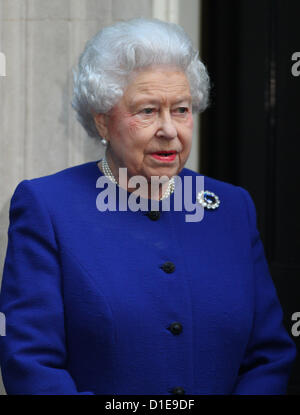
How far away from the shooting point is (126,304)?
83.5 inches

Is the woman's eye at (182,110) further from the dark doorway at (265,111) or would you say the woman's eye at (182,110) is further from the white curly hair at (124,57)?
the dark doorway at (265,111)

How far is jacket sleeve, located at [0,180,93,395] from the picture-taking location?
2.04m

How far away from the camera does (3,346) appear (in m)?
2.12

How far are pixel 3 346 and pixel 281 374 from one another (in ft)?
2.92

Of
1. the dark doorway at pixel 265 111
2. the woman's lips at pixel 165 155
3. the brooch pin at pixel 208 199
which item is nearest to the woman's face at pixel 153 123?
the woman's lips at pixel 165 155

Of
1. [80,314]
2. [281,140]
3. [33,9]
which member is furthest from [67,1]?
[80,314]

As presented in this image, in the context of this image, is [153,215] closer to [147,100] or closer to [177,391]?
[147,100]

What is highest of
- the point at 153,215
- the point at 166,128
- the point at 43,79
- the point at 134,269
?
the point at 43,79

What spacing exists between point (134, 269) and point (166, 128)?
1.42 feet

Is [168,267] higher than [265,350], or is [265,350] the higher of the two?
[168,267]

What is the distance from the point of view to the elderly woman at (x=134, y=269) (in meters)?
2.10

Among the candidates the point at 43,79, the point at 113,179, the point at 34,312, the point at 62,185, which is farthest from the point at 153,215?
Answer: the point at 43,79

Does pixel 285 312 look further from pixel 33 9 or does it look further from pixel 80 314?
pixel 33 9

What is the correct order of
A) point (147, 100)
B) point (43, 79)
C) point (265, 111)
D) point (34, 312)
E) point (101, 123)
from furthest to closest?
point (265, 111) → point (43, 79) → point (101, 123) → point (147, 100) → point (34, 312)
